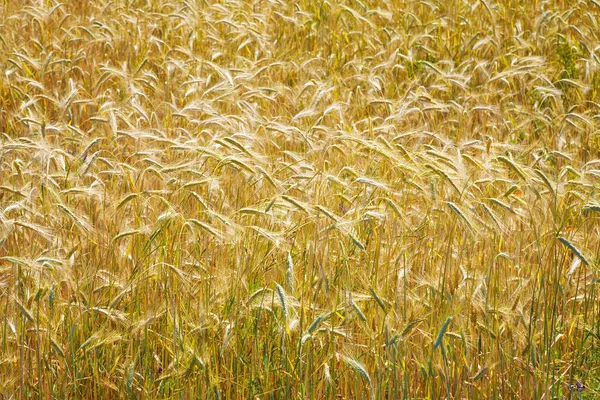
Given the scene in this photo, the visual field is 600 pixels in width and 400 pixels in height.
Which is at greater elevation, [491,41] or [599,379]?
[491,41]

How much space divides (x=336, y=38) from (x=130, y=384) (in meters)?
3.56

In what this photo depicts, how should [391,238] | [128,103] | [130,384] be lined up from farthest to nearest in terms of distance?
[128,103], [391,238], [130,384]

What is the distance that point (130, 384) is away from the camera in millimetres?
2053

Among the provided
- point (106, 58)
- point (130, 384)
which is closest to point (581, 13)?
point (106, 58)

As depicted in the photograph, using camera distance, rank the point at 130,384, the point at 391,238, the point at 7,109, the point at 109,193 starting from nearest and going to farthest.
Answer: the point at 130,384 < the point at 391,238 < the point at 109,193 < the point at 7,109

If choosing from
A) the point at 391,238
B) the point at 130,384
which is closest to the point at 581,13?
the point at 391,238

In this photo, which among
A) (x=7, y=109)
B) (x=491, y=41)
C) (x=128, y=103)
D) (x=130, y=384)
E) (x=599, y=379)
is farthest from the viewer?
(x=491, y=41)

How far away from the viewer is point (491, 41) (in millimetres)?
4859

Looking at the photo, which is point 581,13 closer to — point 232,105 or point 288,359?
point 232,105

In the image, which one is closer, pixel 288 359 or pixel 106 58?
pixel 288 359

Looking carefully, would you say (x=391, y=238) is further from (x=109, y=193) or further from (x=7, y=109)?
(x=7, y=109)

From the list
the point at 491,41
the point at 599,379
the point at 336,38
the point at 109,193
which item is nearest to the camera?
the point at 599,379

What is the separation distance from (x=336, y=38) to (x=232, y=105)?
133 cm

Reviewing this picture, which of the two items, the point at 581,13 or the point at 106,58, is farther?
the point at 581,13
